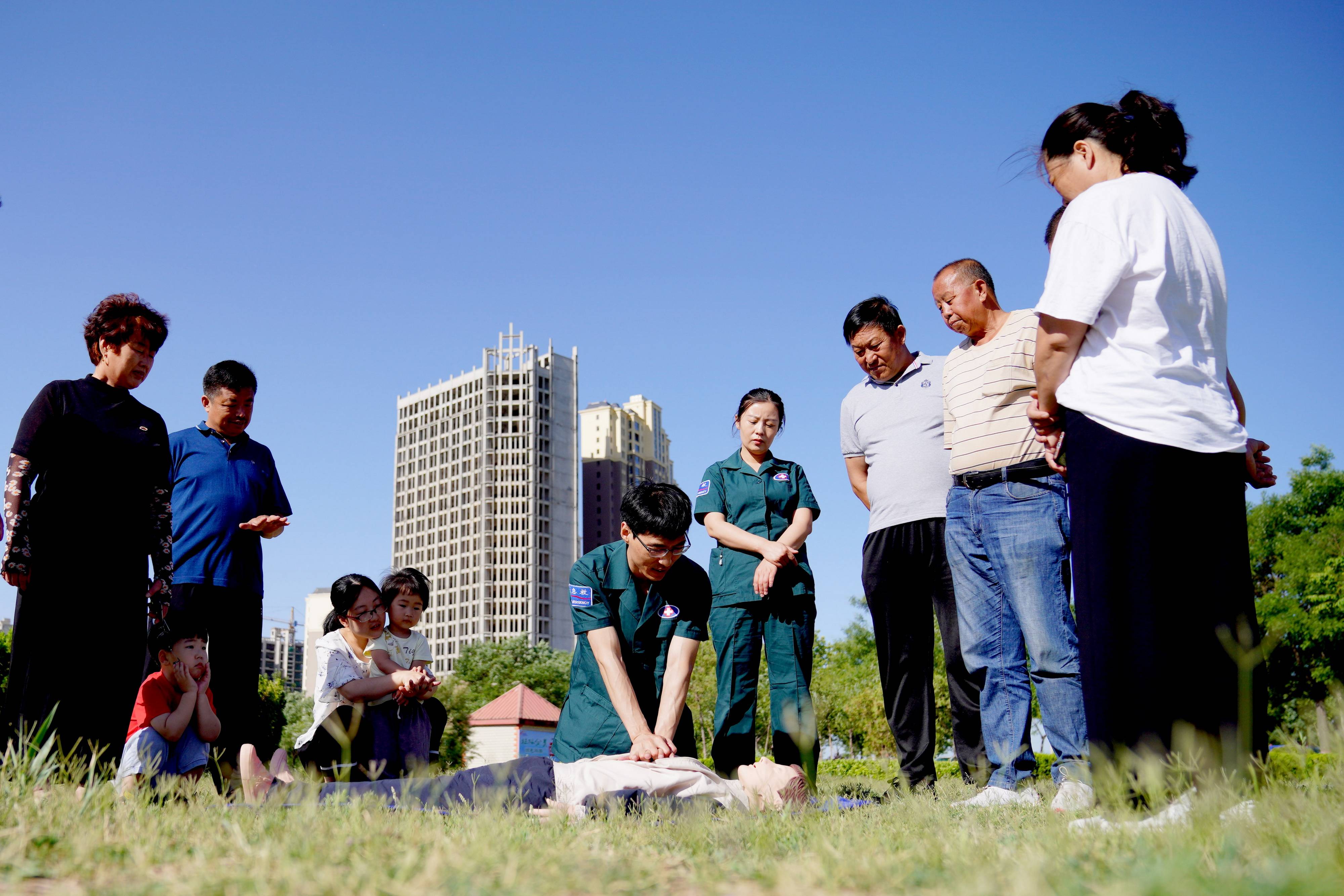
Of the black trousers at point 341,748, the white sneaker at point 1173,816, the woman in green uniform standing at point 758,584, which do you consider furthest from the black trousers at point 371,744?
the white sneaker at point 1173,816

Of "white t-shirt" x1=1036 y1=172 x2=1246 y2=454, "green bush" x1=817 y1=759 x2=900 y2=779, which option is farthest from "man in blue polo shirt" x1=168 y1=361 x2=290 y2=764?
"green bush" x1=817 y1=759 x2=900 y2=779

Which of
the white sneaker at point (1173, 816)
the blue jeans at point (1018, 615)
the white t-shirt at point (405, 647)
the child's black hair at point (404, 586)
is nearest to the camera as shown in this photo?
the white sneaker at point (1173, 816)

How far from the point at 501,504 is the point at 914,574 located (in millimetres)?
132700

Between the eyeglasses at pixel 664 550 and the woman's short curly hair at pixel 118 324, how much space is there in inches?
99.3

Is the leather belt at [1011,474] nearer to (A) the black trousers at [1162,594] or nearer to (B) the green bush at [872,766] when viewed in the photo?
(A) the black trousers at [1162,594]

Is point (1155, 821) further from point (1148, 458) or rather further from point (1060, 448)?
point (1060, 448)

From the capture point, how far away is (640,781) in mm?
3570

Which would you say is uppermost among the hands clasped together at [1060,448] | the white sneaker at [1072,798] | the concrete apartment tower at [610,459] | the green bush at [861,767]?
the concrete apartment tower at [610,459]

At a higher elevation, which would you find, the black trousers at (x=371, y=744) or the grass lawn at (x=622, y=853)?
the grass lawn at (x=622, y=853)

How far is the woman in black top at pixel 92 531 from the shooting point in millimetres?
3750

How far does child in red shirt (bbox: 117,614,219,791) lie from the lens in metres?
4.76

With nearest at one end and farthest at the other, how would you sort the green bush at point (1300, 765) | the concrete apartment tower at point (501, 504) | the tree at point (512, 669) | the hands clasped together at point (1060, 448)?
the green bush at point (1300, 765), the hands clasped together at point (1060, 448), the tree at point (512, 669), the concrete apartment tower at point (501, 504)

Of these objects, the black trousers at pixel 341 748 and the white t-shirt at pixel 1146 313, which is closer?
the white t-shirt at pixel 1146 313

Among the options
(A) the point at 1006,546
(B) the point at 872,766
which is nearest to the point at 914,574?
(A) the point at 1006,546
